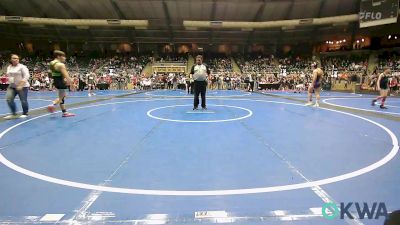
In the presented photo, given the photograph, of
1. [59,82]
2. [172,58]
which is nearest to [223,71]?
[172,58]

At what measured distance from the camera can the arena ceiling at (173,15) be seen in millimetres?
33719

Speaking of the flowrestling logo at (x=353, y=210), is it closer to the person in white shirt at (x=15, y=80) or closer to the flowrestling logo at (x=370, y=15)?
Result: the person in white shirt at (x=15, y=80)

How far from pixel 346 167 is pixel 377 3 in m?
30.6

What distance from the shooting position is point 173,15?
118 ft

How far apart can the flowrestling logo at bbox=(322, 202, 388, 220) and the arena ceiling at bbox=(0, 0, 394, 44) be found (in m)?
32.3

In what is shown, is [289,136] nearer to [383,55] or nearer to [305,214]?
[305,214]

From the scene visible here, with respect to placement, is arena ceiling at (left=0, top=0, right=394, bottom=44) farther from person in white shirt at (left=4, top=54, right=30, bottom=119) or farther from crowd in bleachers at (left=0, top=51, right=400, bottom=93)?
person in white shirt at (left=4, top=54, right=30, bottom=119)

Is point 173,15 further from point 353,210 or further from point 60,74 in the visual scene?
point 353,210

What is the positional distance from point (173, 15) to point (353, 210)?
3550 cm

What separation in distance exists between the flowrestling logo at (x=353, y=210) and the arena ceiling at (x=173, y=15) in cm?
3233

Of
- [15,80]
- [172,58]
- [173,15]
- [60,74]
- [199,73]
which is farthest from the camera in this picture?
[172,58]

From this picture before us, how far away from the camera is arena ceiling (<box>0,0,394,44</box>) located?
1328 inches

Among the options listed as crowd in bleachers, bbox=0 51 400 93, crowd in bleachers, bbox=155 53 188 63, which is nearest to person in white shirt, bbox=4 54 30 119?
crowd in bleachers, bbox=0 51 400 93

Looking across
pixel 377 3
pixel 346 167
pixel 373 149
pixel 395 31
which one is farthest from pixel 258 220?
pixel 395 31
